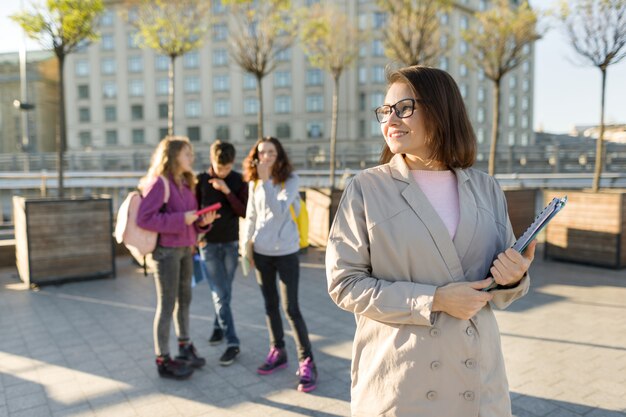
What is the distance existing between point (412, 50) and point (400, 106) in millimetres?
9602

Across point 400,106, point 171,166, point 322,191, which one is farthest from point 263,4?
point 400,106

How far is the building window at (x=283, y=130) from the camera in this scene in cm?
5369

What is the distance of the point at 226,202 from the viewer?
184 inches

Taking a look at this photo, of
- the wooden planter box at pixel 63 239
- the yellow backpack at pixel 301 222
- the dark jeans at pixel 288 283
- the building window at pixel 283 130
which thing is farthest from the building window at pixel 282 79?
the dark jeans at pixel 288 283

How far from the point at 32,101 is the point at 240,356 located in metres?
69.4

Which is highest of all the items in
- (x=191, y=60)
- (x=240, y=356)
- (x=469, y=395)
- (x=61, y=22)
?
(x=191, y=60)

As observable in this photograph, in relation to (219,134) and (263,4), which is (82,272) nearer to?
(263,4)

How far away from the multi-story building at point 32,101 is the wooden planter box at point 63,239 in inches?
2439

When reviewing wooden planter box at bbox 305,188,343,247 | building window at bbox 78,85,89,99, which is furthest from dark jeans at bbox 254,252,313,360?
building window at bbox 78,85,89,99

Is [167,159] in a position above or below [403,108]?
below

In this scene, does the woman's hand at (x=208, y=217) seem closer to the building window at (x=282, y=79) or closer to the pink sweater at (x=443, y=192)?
the pink sweater at (x=443, y=192)

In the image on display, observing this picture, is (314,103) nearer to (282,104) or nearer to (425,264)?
(282,104)

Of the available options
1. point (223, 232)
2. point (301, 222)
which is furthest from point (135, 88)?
point (301, 222)

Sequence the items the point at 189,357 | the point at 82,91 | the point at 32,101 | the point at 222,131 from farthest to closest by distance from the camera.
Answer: the point at 32,101
the point at 82,91
the point at 222,131
the point at 189,357
